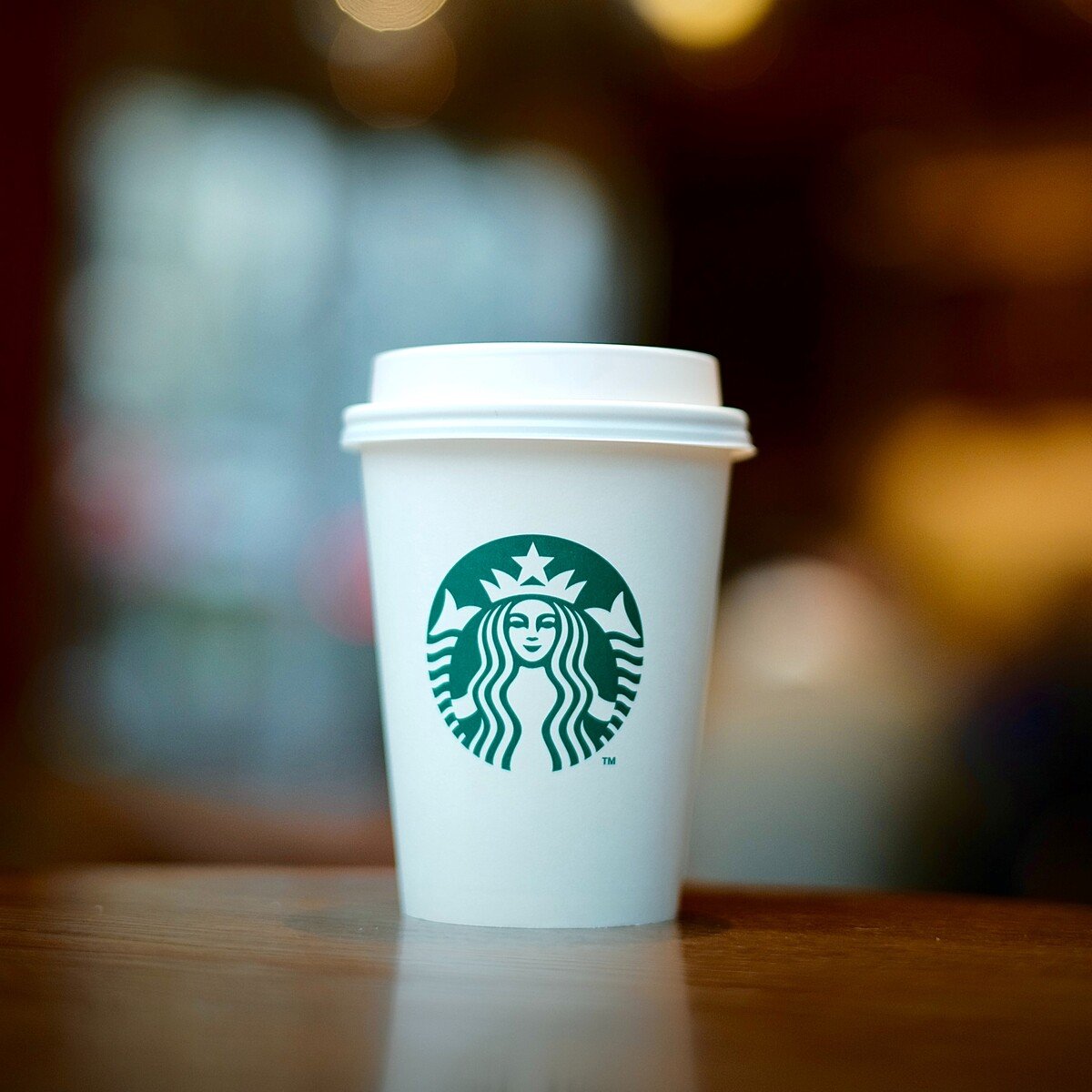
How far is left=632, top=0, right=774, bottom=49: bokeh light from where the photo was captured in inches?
142

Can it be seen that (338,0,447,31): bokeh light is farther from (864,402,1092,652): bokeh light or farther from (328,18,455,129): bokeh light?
(864,402,1092,652): bokeh light

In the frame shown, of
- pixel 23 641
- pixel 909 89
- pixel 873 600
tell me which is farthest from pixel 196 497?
pixel 909 89

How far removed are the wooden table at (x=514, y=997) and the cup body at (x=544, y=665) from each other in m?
0.04

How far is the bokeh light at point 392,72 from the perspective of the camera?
12.7 feet

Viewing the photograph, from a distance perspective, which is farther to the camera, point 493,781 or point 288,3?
point 288,3

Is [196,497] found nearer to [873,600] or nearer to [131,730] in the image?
[131,730]

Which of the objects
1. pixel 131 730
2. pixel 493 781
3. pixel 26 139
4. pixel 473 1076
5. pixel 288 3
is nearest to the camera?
pixel 473 1076

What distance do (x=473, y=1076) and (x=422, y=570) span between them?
430mm

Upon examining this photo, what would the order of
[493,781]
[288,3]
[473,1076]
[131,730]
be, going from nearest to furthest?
[473,1076] < [493,781] < [131,730] < [288,3]

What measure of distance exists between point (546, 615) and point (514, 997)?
0.27 m

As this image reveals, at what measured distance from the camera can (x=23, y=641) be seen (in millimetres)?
3285

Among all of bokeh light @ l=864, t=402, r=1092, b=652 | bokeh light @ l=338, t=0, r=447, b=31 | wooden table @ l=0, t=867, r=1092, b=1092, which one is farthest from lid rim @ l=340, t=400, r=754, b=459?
bokeh light @ l=338, t=0, r=447, b=31

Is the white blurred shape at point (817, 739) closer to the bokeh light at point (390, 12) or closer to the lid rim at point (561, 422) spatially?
the bokeh light at point (390, 12)

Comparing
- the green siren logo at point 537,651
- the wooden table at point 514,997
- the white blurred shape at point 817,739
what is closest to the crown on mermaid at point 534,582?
the green siren logo at point 537,651
